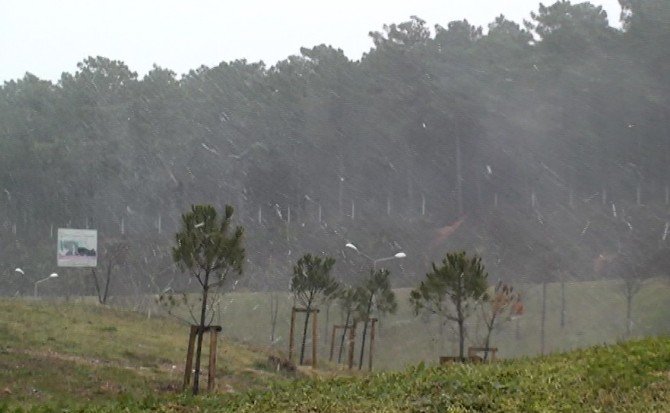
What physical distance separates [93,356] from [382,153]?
85357mm

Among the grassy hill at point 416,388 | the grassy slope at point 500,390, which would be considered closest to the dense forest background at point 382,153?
the grassy hill at point 416,388

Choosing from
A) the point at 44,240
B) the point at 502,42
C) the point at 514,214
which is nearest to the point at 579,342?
the point at 514,214

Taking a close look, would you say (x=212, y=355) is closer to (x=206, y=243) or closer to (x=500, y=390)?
(x=206, y=243)

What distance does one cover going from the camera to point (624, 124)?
4247 inches

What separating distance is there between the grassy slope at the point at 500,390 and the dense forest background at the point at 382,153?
7734 cm

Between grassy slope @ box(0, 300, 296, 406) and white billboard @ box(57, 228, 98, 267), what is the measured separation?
21.0 metres

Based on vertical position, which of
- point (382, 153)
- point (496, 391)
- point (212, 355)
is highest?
point (382, 153)

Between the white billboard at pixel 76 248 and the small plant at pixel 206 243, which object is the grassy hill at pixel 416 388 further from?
the white billboard at pixel 76 248

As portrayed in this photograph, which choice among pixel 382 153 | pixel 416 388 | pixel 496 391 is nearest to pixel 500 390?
pixel 496 391

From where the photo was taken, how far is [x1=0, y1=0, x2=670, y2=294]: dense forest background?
107 metres

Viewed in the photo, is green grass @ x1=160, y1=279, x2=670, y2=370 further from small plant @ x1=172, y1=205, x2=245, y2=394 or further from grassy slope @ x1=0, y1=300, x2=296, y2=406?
small plant @ x1=172, y1=205, x2=245, y2=394

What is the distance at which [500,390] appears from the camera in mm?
17516

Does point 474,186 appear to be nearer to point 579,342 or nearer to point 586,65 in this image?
point 586,65

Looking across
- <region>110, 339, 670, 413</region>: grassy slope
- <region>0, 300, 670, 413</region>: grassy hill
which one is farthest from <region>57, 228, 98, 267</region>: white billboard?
<region>110, 339, 670, 413</region>: grassy slope
